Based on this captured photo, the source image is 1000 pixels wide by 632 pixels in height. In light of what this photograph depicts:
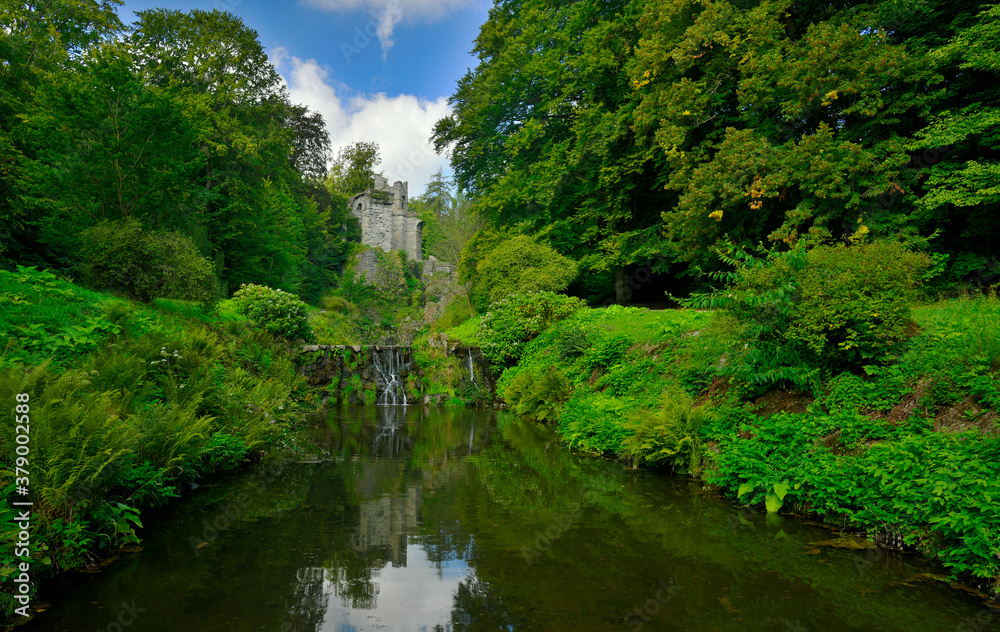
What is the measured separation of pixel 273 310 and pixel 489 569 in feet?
41.3

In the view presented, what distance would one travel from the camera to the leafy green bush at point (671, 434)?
21.8 ft

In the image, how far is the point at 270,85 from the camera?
84.8 ft

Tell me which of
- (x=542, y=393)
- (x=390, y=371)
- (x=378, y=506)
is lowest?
(x=378, y=506)

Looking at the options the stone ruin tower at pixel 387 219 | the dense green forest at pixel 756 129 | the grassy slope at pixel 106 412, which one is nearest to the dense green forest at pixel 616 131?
the dense green forest at pixel 756 129

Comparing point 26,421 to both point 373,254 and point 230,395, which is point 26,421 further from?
point 373,254

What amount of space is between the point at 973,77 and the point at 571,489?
1459 centimetres

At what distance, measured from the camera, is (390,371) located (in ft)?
53.5

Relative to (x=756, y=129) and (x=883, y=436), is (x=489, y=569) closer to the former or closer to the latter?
(x=883, y=436)

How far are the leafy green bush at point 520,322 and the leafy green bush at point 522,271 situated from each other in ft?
4.01

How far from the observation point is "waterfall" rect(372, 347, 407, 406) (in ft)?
52.2

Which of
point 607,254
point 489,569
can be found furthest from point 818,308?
point 607,254

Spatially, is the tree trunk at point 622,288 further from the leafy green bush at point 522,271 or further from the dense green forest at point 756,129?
the leafy green bush at point 522,271

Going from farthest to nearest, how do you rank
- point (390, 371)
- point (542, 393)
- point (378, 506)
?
1. point (390, 371)
2. point (542, 393)
3. point (378, 506)

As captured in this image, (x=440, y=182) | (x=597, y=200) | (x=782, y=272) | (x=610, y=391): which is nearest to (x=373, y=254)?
(x=440, y=182)
